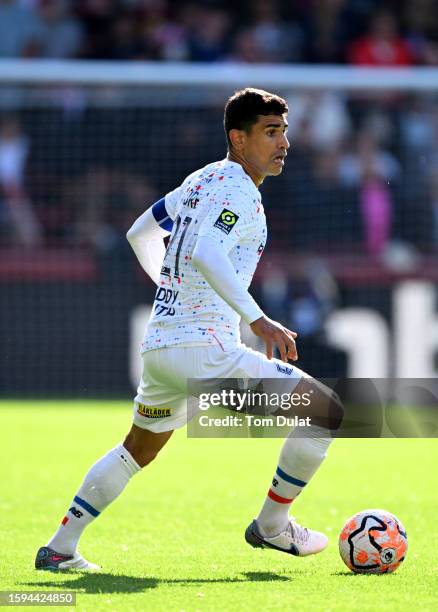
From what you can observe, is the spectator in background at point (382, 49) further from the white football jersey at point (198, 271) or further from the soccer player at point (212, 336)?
the white football jersey at point (198, 271)

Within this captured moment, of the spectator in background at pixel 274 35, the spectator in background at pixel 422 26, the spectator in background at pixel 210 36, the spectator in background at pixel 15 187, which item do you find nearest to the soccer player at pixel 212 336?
the spectator in background at pixel 15 187

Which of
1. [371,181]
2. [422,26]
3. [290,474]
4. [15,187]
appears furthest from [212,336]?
[422,26]

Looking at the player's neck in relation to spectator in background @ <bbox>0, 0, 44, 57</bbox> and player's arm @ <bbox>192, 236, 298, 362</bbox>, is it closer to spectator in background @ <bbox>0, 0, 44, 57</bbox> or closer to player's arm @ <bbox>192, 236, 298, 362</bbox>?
player's arm @ <bbox>192, 236, 298, 362</bbox>

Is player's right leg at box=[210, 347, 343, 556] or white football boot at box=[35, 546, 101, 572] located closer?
player's right leg at box=[210, 347, 343, 556]

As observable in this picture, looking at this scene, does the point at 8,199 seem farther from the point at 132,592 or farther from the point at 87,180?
the point at 132,592

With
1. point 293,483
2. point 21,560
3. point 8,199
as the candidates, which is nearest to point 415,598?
point 293,483

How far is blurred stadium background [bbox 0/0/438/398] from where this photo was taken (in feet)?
49.4

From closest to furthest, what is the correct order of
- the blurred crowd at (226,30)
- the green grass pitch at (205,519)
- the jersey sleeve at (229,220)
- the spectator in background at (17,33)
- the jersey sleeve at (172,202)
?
the green grass pitch at (205,519) → the jersey sleeve at (229,220) → the jersey sleeve at (172,202) → the spectator in background at (17,33) → the blurred crowd at (226,30)

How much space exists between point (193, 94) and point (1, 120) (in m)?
2.45

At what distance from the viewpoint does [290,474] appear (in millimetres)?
6051

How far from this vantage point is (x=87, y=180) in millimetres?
15547

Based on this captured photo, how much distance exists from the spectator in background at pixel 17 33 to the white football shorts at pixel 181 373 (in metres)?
11.3

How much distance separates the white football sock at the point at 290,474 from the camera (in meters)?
5.95

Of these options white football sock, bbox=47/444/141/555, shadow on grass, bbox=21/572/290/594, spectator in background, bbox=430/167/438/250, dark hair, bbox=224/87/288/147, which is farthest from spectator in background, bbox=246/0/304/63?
shadow on grass, bbox=21/572/290/594
